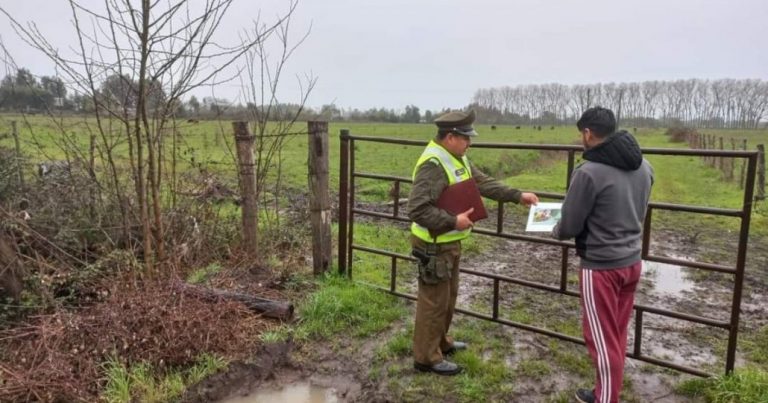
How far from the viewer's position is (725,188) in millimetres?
15844

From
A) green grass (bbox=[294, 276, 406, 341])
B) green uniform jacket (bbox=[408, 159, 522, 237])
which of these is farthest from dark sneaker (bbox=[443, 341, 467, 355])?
green uniform jacket (bbox=[408, 159, 522, 237])

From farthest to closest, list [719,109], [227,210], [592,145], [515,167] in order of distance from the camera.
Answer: [719,109]
[515,167]
[227,210]
[592,145]

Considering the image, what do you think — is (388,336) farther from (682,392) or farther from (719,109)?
(719,109)

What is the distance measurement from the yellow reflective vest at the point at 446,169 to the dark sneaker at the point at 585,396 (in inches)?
49.2

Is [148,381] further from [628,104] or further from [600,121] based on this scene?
[628,104]

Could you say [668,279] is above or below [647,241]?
below

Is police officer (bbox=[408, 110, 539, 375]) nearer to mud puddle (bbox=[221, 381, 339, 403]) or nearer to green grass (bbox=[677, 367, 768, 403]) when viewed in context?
mud puddle (bbox=[221, 381, 339, 403])

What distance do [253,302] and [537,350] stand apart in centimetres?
247

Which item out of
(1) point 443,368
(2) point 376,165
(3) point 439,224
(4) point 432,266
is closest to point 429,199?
(3) point 439,224

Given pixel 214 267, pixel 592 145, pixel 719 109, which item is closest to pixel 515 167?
pixel 214 267

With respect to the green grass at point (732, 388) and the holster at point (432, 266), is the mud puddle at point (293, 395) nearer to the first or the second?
the holster at point (432, 266)

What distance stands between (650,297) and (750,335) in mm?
1197

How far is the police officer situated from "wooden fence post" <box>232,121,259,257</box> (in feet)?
8.05

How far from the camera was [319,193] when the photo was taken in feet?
17.1
